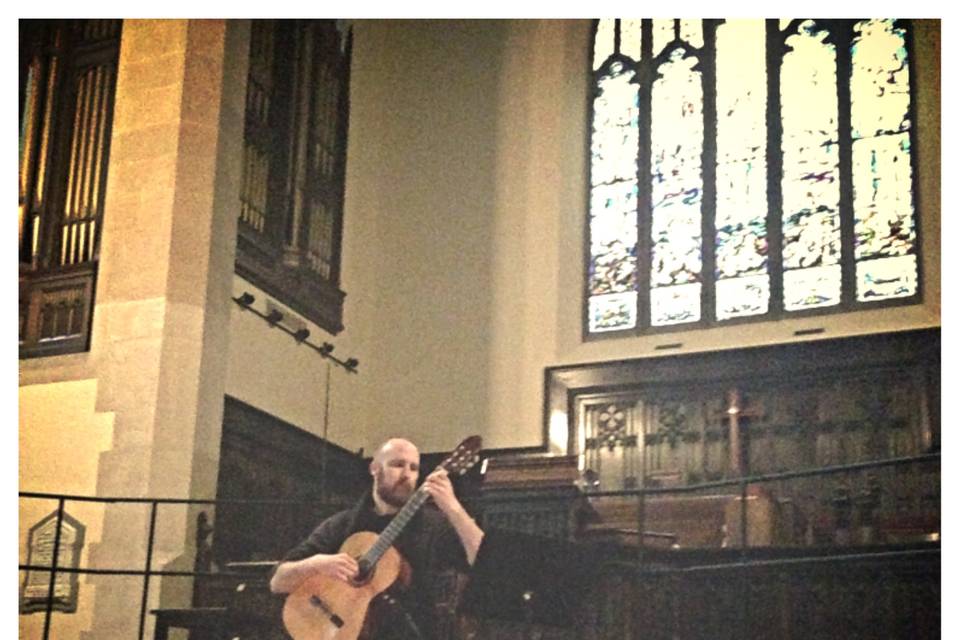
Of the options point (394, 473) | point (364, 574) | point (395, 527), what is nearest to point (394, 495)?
point (394, 473)

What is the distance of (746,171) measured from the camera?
33.4 feet

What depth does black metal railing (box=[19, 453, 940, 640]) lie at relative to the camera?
27.1 feet

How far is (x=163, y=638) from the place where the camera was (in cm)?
884

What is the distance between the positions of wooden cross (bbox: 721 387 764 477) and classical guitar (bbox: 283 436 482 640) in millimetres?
1947

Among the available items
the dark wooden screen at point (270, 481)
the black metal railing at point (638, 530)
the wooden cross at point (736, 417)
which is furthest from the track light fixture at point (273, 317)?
the wooden cross at point (736, 417)

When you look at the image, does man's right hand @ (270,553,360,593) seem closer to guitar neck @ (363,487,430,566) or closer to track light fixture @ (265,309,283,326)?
guitar neck @ (363,487,430,566)

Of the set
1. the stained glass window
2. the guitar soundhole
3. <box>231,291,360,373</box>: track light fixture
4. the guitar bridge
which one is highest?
the stained glass window

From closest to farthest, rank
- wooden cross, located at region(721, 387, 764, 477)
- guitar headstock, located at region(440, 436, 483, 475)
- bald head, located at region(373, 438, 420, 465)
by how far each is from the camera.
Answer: guitar headstock, located at region(440, 436, 483, 475)
bald head, located at region(373, 438, 420, 465)
wooden cross, located at region(721, 387, 764, 477)

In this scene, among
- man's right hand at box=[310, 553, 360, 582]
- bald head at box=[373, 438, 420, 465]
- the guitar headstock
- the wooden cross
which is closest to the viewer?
man's right hand at box=[310, 553, 360, 582]

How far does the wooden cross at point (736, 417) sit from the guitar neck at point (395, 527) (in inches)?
75.1

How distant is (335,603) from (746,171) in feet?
12.2

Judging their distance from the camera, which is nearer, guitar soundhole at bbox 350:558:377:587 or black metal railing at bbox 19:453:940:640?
black metal railing at bbox 19:453:940:640

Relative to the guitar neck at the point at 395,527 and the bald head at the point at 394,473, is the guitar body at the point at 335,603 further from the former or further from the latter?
the bald head at the point at 394,473

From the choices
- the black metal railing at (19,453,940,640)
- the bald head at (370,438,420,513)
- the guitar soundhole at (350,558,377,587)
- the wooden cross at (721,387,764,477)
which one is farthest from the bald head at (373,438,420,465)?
the wooden cross at (721,387,764,477)
